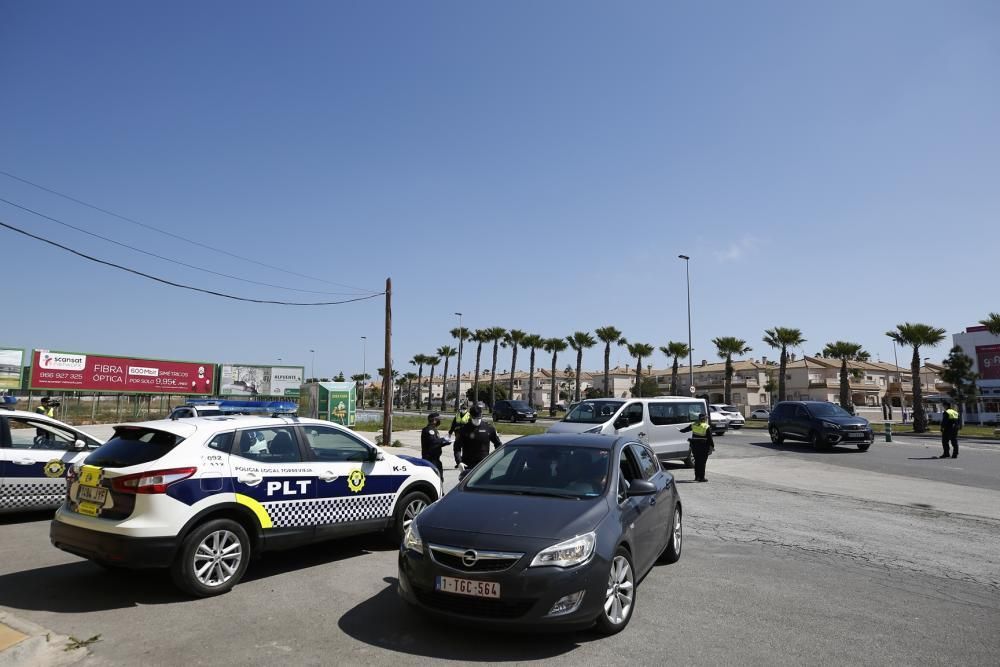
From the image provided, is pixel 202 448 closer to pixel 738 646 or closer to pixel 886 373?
pixel 738 646

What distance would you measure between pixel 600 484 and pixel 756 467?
13701mm

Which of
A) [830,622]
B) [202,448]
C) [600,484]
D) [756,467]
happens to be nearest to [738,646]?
[830,622]

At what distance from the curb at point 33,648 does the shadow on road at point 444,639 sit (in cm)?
178

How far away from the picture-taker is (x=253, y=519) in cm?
556

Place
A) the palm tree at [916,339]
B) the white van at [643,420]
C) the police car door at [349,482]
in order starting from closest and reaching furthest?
the police car door at [349,482] < the white van at [643,420] < the palm tree at [916,339]

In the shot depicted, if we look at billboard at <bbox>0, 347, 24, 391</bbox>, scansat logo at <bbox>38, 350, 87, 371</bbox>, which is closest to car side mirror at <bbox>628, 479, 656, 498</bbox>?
billboard at <bbox>0, 347, 24, 391</bbox>

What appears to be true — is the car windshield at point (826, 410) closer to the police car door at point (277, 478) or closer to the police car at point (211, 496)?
the police car at point (211, 496)

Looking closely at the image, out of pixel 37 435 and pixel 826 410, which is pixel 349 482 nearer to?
pixel 37 435

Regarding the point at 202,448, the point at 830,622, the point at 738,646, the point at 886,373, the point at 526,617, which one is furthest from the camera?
the point at 886,373

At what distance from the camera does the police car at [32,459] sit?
800 cm

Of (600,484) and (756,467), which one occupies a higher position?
(600,484)

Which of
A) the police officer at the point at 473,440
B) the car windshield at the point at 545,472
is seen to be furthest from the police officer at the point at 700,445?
the car windshield at the point at 545,472

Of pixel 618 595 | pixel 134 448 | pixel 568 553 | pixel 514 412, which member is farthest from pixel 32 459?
pixel 514 412

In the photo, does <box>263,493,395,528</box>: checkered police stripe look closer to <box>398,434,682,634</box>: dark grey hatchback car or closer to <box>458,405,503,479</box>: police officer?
<box>398,434,682,634</box>: dark grey hatchback car
